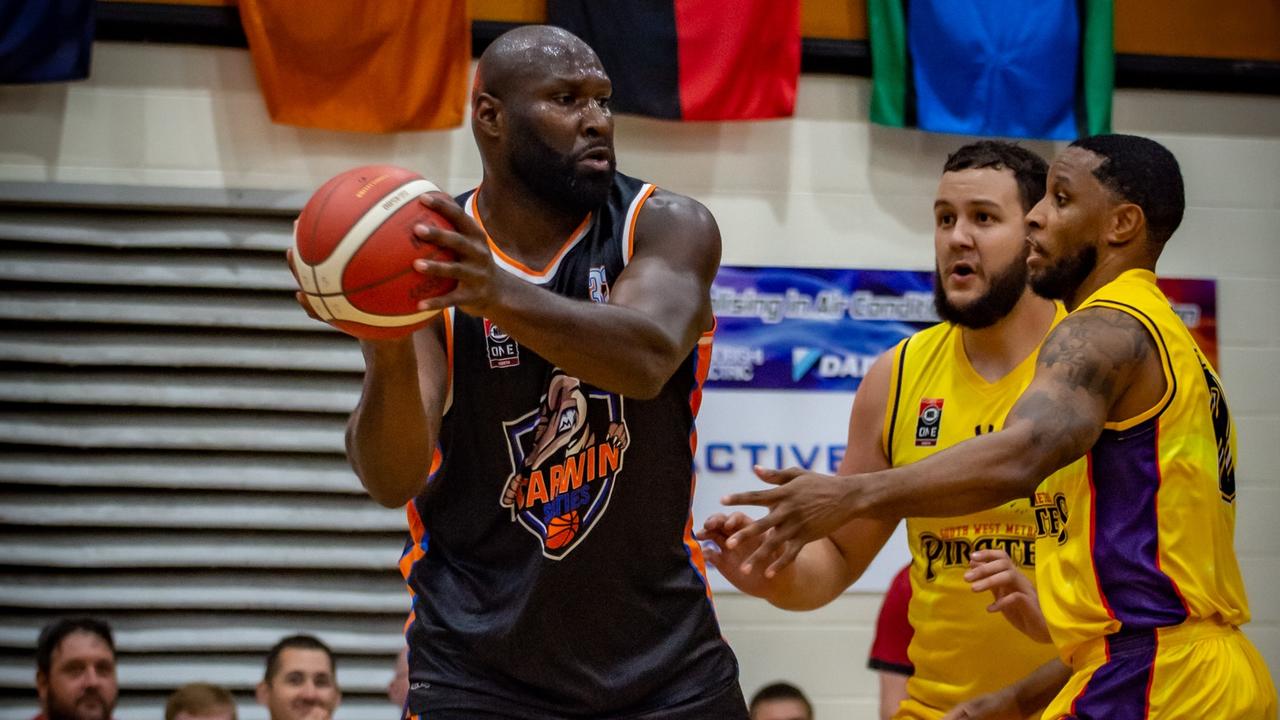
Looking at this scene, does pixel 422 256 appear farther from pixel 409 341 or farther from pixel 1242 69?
pixel 1242 69

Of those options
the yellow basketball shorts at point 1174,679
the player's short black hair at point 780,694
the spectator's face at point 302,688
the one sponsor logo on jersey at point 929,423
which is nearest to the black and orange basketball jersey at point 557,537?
the yellow basketball shorts at point 1174,679

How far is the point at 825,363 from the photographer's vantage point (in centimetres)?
766

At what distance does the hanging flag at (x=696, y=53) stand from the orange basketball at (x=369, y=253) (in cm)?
458

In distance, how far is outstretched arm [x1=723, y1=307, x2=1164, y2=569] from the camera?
10.2 feet

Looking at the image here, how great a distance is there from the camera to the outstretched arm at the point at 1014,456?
3094mm

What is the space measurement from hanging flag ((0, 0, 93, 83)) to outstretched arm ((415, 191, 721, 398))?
15.2 feet

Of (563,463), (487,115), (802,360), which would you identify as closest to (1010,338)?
(563,463)

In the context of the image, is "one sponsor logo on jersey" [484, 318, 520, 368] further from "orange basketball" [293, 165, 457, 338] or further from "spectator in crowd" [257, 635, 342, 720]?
"spectator in crowd" [257, 635, 342, 720]

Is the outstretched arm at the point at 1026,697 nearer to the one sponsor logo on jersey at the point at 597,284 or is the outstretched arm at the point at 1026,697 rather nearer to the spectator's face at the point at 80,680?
the one sponsor logo on jersey at the point at 597,284

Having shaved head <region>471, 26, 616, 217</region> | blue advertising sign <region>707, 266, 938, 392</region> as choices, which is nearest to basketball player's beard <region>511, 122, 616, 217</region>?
shaved head <region>471, 26, 616, 217</region>

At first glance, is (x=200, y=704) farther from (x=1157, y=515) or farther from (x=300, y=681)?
(x=1157, y=515)

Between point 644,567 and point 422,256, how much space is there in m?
1.08

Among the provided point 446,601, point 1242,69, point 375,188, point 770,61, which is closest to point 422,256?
point 375,188

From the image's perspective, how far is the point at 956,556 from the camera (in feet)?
14.1
